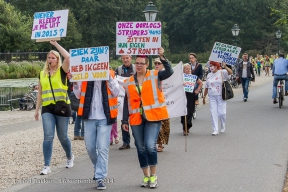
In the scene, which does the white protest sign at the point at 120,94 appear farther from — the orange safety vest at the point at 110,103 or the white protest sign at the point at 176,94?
the orange safety vest at the point at 110,103

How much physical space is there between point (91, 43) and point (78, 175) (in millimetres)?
66782

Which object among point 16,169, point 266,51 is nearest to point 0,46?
point 266,51

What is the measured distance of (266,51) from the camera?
8819 cm

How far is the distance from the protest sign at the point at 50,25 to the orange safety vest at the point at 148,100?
1547 millimetres

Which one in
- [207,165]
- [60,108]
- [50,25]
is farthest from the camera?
[207,165]

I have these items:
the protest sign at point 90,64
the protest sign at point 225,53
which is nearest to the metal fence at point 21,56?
the protest sign at point 225,53

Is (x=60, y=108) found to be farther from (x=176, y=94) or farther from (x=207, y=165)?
(x=176, y=94)

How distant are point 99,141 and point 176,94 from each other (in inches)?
148

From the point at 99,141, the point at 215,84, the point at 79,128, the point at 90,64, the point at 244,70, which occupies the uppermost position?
the point at 244,70

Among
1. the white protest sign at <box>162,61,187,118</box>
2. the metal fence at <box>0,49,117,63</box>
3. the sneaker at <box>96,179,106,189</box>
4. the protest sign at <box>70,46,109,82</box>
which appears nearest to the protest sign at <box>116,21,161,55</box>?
the white protest sign at <box>162,61,187,118</box>

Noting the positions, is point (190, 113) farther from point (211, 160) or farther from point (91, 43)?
point (91, 43)

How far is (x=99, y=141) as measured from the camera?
781 cm

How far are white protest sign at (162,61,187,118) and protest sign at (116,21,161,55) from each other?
636 millimetres

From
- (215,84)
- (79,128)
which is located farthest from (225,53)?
(79,128)
